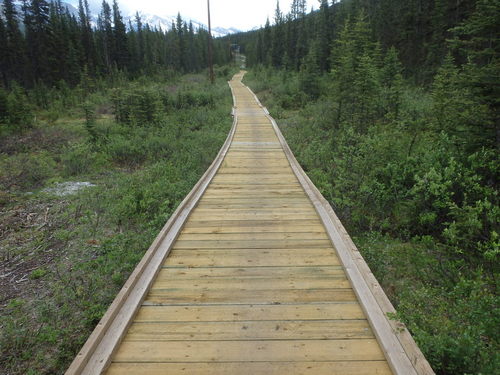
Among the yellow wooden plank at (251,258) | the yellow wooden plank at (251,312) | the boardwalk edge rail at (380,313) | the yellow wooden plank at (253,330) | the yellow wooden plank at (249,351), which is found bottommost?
the yellow wooden plank at (251,258)

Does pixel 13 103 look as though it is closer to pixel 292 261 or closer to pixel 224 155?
pixel 224 155

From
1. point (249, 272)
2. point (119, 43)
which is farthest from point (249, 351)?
point (119, 43)

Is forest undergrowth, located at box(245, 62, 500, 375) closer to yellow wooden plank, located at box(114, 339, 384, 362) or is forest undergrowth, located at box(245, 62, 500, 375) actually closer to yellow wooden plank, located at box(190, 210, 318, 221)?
yellow wooden plank, located at box(114, 339, 384, 362)

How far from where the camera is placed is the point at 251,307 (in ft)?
10.5

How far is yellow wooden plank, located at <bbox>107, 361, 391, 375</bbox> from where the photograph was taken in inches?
96.1

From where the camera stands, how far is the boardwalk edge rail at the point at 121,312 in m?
2.46

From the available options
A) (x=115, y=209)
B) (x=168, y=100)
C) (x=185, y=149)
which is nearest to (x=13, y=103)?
(x=168, y=100)

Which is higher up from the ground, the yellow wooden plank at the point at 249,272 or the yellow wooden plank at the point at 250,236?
the yellow wooden plank at the point at 249,272

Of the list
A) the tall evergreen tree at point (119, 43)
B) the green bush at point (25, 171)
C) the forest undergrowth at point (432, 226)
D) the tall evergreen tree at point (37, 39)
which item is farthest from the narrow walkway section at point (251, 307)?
the tall evergreen tree at point (119, 43)

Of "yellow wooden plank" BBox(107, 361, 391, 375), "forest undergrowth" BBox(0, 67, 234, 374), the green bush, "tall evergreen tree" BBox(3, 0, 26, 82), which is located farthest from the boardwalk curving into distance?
"tall evergreen tree" BBox(3, 0, 26, 82)

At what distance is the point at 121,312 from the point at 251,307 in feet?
4.10

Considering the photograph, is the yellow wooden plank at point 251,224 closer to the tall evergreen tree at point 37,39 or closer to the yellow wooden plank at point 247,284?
the yellow wooden plank at point 247,284

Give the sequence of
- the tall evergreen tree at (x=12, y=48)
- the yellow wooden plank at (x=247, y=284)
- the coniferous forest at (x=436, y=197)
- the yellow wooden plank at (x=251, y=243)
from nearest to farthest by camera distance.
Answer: the coniferous forest at (x=436, y=197), the yellow wooden plank at (x=247, y=284), the yellow wooden plank at (x=251, y=243), the tall evergreen tree at (x=12, y=48)

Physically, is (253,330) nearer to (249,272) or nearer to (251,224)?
(249,272)
